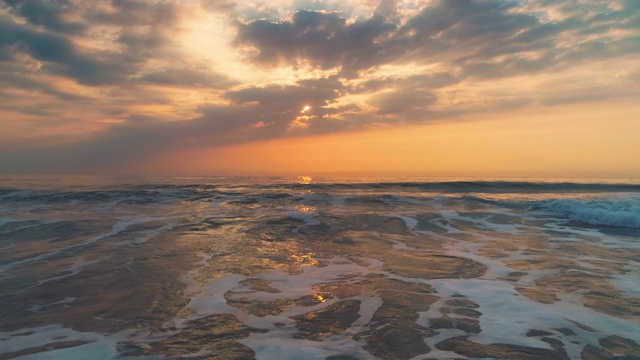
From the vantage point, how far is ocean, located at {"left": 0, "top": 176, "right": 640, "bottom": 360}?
4.52m

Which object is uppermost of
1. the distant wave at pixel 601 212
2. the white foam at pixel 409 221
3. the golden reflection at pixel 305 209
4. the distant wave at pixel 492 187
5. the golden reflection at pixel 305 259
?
the distant wave at pixel 492 187

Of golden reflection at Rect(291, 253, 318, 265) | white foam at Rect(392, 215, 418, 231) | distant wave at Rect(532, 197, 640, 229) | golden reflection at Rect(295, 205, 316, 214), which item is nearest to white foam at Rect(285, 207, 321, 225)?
golden reflection at Rect(295, 205, 316, 214)

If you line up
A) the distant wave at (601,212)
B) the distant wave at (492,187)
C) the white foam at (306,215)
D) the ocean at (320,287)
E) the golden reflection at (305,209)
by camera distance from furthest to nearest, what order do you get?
the distant wave at (492,187)
the golden reflection at (305,209)
the white foam at (306,215)
the distant wave at (601,212)
the ocean at (320,287)

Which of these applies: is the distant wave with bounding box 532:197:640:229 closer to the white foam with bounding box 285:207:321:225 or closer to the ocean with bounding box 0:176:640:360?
the ocean with bounding box 0:176:640:360

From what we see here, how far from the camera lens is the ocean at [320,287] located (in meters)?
4.52

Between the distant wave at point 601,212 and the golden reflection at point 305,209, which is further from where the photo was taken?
the golden reflection at point 305,209

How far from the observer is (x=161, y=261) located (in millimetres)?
8633

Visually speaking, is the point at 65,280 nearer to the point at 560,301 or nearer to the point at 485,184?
the point at 560,301

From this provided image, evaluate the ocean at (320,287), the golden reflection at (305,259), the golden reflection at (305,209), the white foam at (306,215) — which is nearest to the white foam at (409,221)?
the ocean at (320,287)

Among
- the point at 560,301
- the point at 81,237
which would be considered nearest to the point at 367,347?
the point at 560,301

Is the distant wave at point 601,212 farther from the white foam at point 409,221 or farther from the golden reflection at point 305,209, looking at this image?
the golden reflection at point 305,209

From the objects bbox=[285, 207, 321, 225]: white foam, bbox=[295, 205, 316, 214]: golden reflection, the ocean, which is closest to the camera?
the ocean

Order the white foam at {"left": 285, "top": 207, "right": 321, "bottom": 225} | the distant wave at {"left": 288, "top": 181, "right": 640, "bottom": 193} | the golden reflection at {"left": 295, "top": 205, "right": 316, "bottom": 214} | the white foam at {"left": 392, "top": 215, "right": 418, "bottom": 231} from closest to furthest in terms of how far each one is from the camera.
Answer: the white foam at {"left": 392, "top": 215, "right": 418, "bottom": 231} < the white foam at {"left": 285, "top": 207, "right": 321, "bottom": 225} < the golden reflection at {"left": 295, "top": 205, "right": 316, "bottom": 214} < the distant wave at {"left": 288, "top": 181, "right": 640, "bottom": 193}

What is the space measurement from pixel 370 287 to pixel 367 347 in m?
2.37
